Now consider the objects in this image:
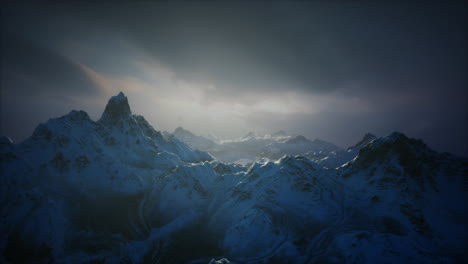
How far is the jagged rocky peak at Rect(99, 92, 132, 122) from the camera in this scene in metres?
176

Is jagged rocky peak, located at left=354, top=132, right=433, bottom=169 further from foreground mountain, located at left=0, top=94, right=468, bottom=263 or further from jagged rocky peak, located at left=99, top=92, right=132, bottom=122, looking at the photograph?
jagged rocky peak, located at left=99, top=92, right=132, bottom=122

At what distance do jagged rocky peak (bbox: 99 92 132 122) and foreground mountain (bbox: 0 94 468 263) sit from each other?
1025 centimetres

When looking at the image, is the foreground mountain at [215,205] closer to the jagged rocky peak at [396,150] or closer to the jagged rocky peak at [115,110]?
the jagged rocky peak at [396,150]

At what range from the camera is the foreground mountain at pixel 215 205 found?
326 feet

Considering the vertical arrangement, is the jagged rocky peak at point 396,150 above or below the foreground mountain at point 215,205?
above

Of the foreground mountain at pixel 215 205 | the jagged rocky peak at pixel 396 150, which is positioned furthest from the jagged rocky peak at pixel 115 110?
the jagged rocky peak at pixel 396 150

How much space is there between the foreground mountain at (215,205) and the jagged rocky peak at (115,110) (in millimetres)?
10249

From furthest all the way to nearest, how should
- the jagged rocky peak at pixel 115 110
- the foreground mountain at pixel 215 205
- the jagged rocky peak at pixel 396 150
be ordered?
the jagged rocky peak at pixel 115 110 → the jagged rocky peak at pixel 396 150 → the foreground mountain at pixel 215 205

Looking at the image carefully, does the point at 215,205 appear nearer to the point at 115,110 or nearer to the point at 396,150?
the point at 115,110

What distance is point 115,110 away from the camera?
584ft

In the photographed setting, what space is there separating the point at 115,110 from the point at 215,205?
127183 mm

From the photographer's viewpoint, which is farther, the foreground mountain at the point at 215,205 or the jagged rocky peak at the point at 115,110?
the jagged rocky peak at the point at 115,110

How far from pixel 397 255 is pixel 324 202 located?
147 feet

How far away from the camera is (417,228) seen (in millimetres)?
115438
